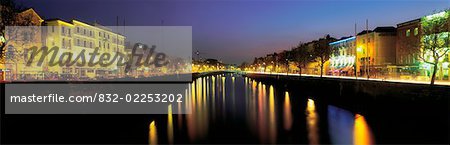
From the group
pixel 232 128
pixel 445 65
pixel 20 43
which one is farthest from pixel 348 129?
pixel 20 43

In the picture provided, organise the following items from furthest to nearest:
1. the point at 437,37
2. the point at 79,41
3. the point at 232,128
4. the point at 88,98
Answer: the point at 79,41
the point at 437,37
the point at 88,98
the point at 232,128

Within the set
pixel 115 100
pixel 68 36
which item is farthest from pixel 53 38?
pixel 115 100

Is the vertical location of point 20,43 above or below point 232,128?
above

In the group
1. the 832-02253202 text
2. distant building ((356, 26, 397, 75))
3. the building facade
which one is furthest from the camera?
distant building ((356, 26, 397, 75))

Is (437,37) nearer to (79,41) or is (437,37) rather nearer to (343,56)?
(343,56)

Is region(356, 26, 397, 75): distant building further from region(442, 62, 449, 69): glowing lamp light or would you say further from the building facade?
the building facade

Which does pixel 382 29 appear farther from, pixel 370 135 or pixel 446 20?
pixel 370 135

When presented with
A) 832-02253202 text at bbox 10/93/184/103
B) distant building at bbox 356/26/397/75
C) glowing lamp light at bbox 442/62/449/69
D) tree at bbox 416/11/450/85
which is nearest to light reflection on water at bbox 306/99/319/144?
tree at bbox 416/11/450/85

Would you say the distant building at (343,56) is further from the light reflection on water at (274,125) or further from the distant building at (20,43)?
the distant building at (20,43)

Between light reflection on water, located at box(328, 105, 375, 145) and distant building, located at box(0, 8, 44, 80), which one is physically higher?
distant building, located at box(0, 8, 44, 80)

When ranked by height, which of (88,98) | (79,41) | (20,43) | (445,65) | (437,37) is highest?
(79,41)

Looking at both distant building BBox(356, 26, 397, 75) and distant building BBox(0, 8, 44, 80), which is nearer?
distant building BBox(0, 8, 44, 80)

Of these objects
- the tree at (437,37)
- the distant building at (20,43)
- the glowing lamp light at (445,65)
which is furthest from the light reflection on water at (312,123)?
the distant building at (20,43)

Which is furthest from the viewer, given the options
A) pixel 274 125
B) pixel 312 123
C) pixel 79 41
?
pixel 79 41
